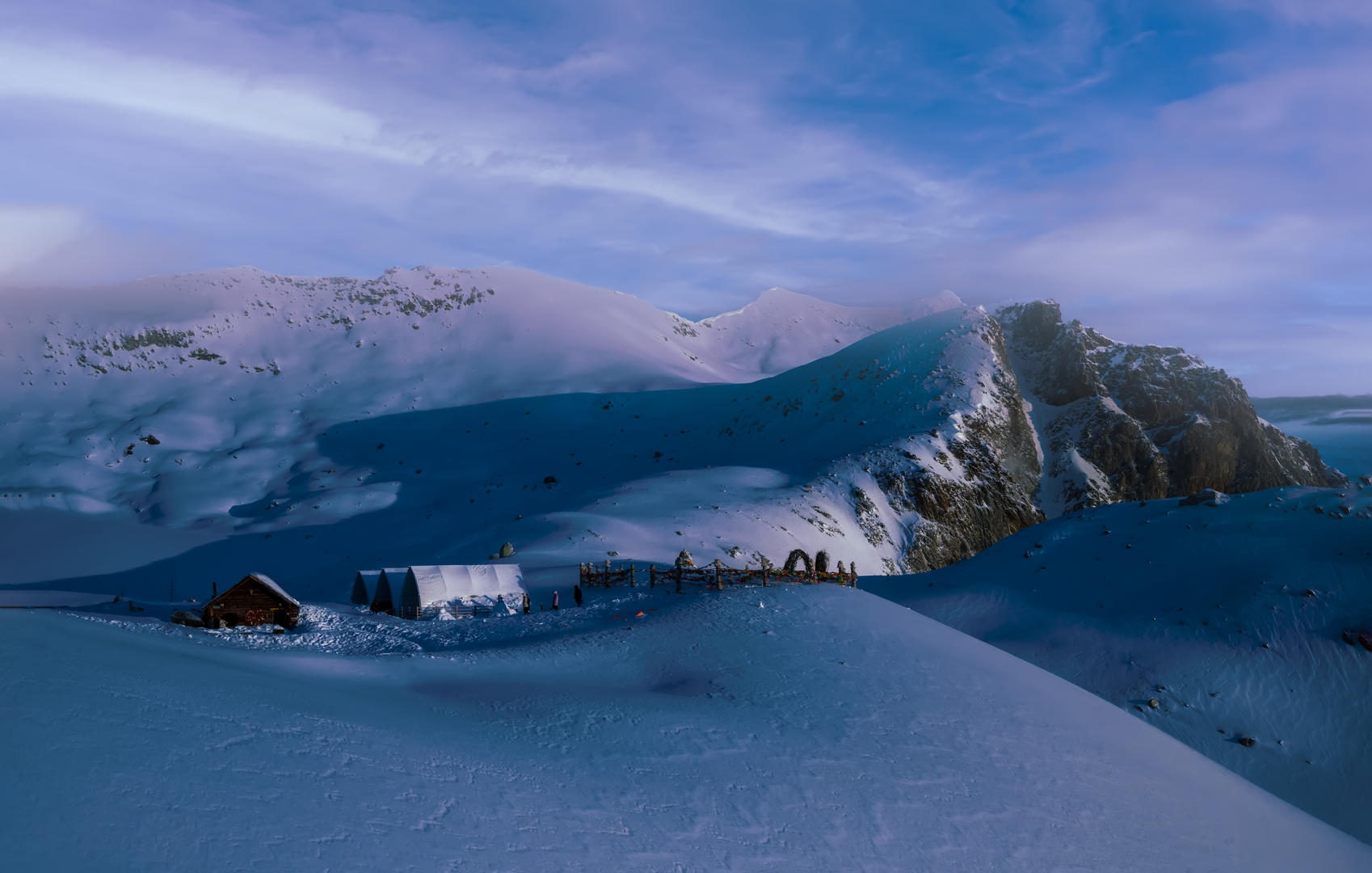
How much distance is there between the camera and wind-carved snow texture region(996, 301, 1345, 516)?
93.6 m

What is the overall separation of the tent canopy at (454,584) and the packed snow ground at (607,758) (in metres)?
7.88

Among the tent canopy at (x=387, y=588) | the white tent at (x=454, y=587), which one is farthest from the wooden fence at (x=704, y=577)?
the tent canopy at (x=387, y=588)

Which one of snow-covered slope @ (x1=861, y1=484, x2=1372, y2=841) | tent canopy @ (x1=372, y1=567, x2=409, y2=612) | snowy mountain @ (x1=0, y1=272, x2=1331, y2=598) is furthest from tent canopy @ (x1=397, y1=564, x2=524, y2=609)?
snow-covered slope @ (x1=861, y1=484, x2=1372, y2=841)

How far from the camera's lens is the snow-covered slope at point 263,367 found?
86062 millimetres

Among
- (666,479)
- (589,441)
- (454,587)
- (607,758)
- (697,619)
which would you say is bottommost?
(607,758)

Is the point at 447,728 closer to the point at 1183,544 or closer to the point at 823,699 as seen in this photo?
the point at 823,699

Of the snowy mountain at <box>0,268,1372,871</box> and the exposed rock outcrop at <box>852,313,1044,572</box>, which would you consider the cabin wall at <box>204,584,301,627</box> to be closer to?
the snowy mountain at <box>0,268,1372,871</box>

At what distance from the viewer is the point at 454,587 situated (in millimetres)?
40656

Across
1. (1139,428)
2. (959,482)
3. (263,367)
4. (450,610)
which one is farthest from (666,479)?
(263,367)

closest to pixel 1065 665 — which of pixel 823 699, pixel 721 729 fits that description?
pixel 823 699

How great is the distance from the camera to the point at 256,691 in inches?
747

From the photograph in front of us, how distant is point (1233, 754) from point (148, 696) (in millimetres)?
32766

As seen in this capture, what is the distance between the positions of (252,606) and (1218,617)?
3978 cm

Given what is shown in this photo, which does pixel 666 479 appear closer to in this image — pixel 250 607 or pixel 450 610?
pixel 450 610
